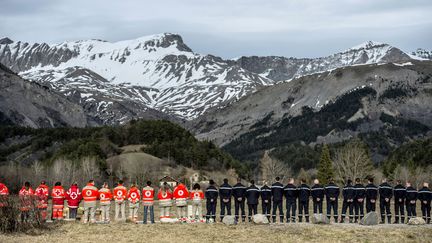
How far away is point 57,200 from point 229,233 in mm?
12274

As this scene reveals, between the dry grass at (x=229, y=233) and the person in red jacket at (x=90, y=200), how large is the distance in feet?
7.60

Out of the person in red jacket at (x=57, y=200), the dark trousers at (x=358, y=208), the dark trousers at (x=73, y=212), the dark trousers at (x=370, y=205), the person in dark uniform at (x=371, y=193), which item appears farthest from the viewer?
the dark trousers at (x=370, y=205)

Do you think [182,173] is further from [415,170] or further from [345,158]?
[415,170]

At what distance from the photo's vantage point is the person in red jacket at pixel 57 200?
135 feet

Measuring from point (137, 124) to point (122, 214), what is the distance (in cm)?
14131

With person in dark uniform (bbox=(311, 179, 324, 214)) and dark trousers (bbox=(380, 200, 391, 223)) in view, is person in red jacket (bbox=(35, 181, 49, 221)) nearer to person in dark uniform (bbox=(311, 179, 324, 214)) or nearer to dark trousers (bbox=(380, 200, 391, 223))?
person in dark uniform (bbox=(311, 179, 324, 214))

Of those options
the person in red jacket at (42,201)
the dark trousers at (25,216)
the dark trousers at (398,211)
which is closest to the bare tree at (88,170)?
the person in red jacket at (42,201)

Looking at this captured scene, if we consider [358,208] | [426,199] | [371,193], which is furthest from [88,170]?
[426,199]

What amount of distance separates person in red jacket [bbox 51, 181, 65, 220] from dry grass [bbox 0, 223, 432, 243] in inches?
120

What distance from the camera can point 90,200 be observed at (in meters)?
40.6

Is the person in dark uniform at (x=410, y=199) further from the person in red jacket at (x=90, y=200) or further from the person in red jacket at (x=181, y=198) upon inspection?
the person in red jacket at (x=90, y=200)

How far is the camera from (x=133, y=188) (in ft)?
137

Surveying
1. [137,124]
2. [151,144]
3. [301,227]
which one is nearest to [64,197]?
[301,227]

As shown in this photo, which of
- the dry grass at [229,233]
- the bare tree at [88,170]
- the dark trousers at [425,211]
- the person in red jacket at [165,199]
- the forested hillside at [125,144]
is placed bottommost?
the dry grass at [229,233]
